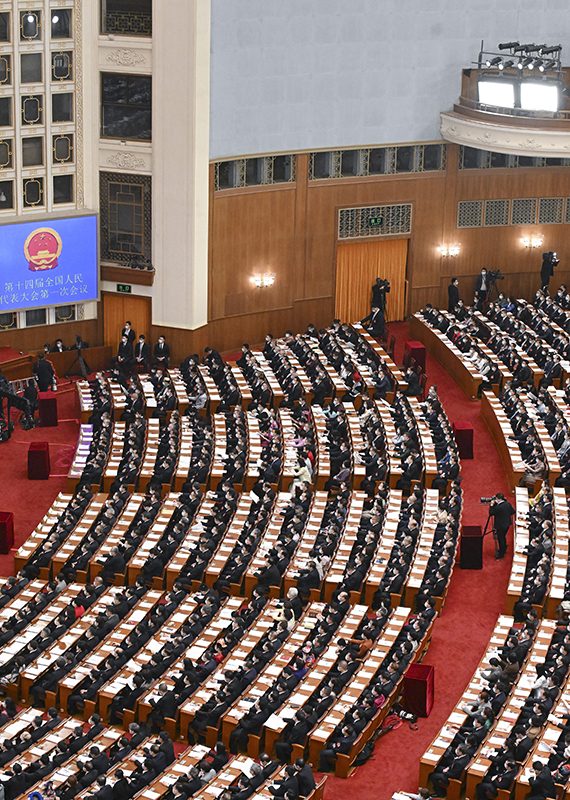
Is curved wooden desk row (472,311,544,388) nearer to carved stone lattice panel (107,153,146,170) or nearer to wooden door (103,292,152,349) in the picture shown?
wooden door (103,292,152,349)

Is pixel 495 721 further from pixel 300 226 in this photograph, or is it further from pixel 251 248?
pixel 300 226

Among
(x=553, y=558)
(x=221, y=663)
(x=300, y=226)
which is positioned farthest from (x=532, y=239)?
(x=221, y=663)

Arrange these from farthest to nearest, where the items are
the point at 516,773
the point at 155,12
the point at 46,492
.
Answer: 1. the point at 155,12
2. the point at 46,492
3. the point at 516,773

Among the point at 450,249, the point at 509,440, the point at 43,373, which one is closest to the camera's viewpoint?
the point at 509,440

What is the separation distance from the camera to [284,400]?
31484 mm

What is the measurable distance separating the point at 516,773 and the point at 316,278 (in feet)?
71.4

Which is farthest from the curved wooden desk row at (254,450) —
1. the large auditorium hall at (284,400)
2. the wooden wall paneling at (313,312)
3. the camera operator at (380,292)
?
the camera operator at (380,292)

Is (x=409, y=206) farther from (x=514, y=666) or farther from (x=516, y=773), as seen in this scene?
(x=516, y=773)

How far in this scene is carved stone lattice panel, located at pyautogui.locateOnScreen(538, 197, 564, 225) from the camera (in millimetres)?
39250

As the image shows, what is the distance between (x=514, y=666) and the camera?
65.4ft

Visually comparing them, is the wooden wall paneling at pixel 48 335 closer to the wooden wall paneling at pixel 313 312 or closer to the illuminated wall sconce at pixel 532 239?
the wooden wall paneling at pixel 313 312

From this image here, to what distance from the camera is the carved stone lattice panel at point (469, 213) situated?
1516 inches

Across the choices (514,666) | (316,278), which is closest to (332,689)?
(514,666)

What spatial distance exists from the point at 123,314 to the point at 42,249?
3.07 meters
